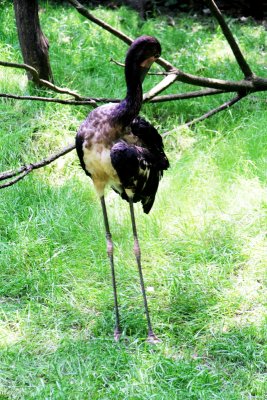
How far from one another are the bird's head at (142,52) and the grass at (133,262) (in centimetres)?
140

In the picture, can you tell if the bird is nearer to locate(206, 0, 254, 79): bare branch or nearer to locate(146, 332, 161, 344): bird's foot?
locate(146, 332, 161, 344): bird's foot

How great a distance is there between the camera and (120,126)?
356cm

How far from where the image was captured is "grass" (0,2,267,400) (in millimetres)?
3539

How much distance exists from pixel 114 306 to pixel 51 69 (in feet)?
9.79

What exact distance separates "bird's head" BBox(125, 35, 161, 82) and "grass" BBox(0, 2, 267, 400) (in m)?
1.40

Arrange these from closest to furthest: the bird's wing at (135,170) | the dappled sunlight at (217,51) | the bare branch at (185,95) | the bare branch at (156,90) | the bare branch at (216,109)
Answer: the bird's wing at (135,170), the bare branch at (156,90), the bare branch at (185,95), the bare branch at (216,109), the dappled sunlight at (217,51)

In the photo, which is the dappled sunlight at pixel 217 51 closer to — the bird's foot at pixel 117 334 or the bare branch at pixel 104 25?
the bare branch at pixel 104 25

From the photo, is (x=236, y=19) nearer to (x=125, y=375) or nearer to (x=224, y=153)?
(x=224, y=153)

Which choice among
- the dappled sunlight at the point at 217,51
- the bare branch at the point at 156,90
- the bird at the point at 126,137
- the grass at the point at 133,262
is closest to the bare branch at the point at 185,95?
the grass at the point at 133,262

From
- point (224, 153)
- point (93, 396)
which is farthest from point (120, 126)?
point (224, 153)

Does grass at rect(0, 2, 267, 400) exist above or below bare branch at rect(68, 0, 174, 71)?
below

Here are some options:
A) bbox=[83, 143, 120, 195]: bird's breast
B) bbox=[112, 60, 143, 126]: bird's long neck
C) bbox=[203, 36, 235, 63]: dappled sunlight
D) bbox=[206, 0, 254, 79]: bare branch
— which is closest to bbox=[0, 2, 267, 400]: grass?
bbox=[203, 36, 235, 63]: dappled sunlight

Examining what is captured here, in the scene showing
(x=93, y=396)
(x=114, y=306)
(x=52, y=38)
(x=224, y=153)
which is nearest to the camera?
(x=93, y=396)

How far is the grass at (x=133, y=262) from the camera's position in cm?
354
